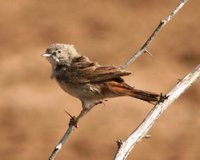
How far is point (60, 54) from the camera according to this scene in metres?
7.57

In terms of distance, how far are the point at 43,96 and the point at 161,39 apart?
4.13 metres

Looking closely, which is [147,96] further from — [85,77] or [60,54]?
[60,54]

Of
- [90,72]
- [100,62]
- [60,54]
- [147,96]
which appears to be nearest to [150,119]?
[147,96]

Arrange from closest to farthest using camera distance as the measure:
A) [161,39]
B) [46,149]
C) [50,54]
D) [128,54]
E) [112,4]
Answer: [50,54] < [46,149] < [128,54] < [161,39] < [112,4]

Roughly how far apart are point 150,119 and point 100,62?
41.2 ft

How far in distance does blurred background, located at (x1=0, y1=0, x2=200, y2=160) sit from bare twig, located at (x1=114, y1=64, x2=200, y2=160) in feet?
26.1

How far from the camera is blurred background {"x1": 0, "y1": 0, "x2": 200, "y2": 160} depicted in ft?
54.9

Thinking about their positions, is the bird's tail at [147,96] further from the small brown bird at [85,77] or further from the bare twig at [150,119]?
the bare twig at [150,119]

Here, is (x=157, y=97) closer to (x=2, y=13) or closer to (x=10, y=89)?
(x=10, y=89)

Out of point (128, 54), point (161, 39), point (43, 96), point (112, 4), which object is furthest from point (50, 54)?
point (112, 4)

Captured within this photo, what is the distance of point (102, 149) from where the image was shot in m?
16.6

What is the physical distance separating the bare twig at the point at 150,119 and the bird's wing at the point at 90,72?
0.78m

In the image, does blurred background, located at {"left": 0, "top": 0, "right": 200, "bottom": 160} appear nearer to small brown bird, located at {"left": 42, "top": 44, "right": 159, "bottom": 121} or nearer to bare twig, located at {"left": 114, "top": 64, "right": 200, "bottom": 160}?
small brown bird, located at {"left": 42, "top": 44, "right": 159, "bottom": 121}

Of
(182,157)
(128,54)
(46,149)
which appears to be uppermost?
(128,54)
